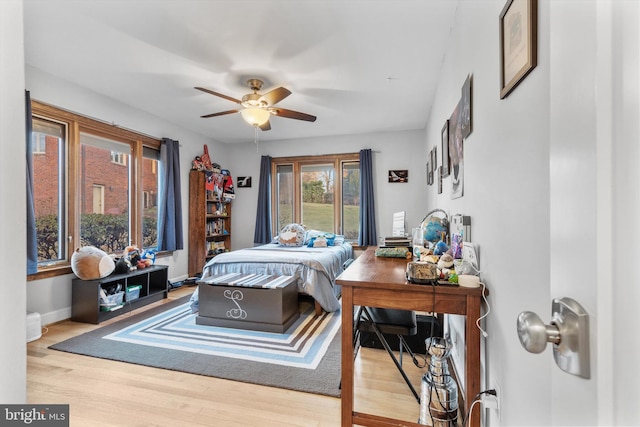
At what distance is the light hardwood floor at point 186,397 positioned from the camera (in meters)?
1.57

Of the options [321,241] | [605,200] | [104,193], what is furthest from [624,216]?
[104,193]

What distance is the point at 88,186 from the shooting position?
11.1 feet

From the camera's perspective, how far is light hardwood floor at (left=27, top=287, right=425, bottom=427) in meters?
1.57

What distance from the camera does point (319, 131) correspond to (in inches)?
195

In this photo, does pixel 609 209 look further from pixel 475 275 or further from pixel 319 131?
pixel 319 131

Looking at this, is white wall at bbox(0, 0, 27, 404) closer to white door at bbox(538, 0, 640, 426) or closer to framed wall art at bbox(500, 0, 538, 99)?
white door at bbox(538, 0, 640, 426)

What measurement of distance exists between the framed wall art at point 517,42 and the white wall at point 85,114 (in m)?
3.77

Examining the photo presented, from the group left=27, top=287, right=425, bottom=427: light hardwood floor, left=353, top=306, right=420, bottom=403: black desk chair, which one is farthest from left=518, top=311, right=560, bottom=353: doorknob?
left=27, top=287, right=425, bottom=427: light hardwood floor

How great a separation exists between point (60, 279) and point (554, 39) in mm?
4132

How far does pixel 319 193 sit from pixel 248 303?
2.96 metres

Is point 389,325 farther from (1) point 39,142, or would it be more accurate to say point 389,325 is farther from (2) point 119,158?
(2) point 119,158

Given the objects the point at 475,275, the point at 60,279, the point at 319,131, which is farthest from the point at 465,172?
the point at 60,279

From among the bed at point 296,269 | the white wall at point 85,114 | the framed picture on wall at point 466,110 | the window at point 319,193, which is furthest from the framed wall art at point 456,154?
the white wall at point 85,114

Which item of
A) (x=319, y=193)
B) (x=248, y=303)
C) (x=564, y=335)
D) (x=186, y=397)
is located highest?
(x=319, y=193)
